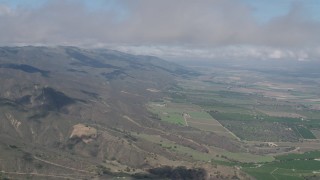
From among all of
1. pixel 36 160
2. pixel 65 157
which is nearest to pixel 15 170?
pixel 36 160

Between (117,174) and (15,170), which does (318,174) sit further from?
(15,170)

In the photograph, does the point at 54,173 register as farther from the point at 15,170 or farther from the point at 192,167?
the point at 192,167

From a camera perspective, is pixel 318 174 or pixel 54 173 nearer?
pixel 54 173

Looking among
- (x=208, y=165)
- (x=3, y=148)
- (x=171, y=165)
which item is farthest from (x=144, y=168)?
(x=3, y=148)

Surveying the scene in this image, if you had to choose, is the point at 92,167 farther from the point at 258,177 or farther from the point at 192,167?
the point at 258,177

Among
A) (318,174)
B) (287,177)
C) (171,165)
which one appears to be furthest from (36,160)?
(318,174)

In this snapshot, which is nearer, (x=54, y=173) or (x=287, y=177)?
(x=54, y=173)

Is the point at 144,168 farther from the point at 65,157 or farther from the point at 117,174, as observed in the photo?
the point at 65,157
